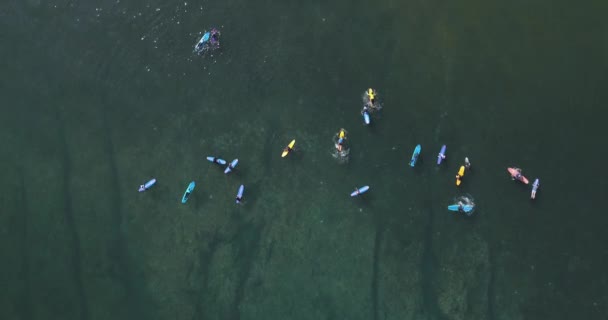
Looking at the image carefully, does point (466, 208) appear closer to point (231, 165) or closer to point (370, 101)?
point (370, 101)

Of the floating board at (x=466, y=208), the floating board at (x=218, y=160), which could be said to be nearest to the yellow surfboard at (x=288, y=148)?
the floating board at (x=218, y=160)

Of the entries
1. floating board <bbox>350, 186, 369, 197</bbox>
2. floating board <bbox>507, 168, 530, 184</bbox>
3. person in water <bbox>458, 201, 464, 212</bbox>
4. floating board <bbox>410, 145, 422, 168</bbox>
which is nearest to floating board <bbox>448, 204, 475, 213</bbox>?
person in water <bbox>458, 201, 464, 212</bbox>

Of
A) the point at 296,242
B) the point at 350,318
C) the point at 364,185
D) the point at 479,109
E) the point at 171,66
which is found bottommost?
the point at 350,318

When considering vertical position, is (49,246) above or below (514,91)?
below

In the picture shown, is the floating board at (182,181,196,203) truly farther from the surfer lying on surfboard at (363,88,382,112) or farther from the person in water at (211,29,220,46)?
the surfer lying on surfboard at (363,88,382,112)

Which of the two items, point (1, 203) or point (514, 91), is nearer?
point (514, 91)

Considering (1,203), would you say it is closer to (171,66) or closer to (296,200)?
(171,66)

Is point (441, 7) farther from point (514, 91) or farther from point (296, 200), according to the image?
point (296, 200)

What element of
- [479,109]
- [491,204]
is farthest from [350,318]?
[479,109]
